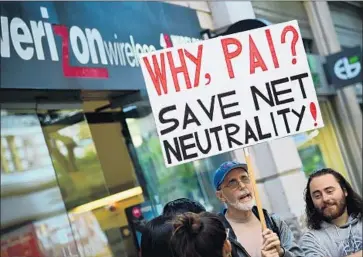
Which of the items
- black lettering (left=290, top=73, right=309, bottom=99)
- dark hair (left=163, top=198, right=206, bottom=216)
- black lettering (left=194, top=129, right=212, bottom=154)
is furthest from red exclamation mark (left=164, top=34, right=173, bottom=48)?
dark hair (left=163, top=198, right=206, bottom=216)

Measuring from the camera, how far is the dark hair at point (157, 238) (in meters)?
3.33

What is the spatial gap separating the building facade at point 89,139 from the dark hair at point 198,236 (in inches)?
127

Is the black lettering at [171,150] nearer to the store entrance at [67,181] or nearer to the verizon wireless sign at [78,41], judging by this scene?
the verizon wireless sign at [78,41]

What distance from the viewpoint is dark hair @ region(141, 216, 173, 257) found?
10.9 ft

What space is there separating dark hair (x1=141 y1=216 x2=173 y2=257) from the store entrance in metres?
3.34

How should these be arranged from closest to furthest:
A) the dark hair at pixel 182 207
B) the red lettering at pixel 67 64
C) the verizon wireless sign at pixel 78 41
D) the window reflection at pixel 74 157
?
the dark hair at pixel 182 207 → the verizon wireless sign at pixel 78 41 → the red lettering at pixel 67 64 → the window reflection at pixel 74 157

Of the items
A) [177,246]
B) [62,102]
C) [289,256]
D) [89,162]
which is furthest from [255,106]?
[89,162]

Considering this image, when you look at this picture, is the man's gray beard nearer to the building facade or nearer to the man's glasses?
the man's glasses

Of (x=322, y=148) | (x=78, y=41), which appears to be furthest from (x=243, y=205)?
(x=322, y=148)

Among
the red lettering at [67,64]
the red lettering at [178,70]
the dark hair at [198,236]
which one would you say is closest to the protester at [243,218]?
the red lettering at [178,70]

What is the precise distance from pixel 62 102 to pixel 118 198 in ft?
4.67

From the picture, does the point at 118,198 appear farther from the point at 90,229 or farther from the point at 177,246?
the point at 177,246

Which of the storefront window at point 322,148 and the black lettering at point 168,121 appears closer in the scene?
the black lettering at point 168,121

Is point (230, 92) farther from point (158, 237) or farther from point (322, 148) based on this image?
point (322, 148)
